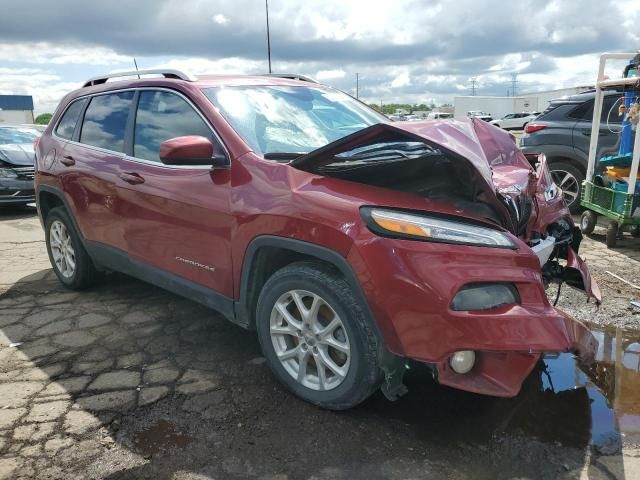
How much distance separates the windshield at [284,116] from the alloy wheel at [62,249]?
2.21 metres

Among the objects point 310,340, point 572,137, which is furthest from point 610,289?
point 572,137

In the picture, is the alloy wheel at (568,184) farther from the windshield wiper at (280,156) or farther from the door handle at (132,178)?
the door handle at (132,178)

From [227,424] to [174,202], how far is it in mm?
1355

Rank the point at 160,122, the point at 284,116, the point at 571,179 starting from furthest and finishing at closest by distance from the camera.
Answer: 1. the point at 571,179
2. the point at 160,122
3. the point at 284,116

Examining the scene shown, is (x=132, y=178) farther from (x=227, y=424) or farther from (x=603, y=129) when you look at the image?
(x=603, y=129)

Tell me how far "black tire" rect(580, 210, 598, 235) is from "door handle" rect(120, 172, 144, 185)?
17.6ft

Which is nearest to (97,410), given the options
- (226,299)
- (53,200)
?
(226,299)

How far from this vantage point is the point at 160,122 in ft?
11.8

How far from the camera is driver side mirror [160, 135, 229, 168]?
2832 millimetres

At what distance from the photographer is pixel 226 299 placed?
3102 mm

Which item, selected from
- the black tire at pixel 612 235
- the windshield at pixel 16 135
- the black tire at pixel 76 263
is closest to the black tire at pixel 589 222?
the black tire at pixel 612 235

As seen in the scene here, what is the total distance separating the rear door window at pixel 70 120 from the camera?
4.49 metres

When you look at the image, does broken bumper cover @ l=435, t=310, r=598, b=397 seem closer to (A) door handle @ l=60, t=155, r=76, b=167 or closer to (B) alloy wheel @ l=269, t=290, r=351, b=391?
(B) alloy wheel @ l=269, t=290, r=351, b=391

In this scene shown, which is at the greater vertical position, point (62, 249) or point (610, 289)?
point (62, 249)
